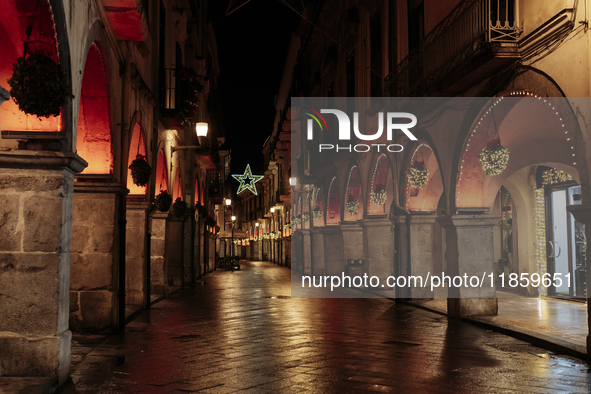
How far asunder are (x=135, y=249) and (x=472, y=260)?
22.5 feet

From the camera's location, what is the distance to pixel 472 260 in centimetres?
1163

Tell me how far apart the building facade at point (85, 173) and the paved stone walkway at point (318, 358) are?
28.9 inches

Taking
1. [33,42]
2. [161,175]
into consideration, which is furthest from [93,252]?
[161,175]

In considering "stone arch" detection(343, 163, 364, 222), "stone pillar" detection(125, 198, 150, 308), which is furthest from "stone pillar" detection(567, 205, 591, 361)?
"stone arch" detection(343, 163, 364, 222)

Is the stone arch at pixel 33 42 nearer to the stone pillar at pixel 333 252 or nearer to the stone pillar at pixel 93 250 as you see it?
the stone pillar at pixel 93 250

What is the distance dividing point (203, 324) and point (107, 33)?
5.20m

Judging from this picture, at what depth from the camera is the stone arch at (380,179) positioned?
16.9m

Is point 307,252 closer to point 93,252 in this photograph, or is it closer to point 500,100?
point 500,100

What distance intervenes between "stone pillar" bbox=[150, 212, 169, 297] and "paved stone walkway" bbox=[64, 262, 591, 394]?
12.3 feet

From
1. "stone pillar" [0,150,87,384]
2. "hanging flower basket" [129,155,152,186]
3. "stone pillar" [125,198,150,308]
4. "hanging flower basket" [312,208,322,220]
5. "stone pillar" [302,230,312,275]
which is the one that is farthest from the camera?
"stone pillar" [302,230,312,275]

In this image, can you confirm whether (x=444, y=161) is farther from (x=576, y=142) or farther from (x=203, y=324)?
(x=203, y=324)

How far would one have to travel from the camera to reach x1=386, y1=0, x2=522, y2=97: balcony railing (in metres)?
9.07

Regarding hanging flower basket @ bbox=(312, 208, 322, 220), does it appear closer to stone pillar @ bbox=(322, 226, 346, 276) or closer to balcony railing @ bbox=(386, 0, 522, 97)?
stone pillar @ bbox=(322, 226, 346, 276)

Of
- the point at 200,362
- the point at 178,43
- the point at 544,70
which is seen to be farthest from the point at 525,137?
the point at 178,43
